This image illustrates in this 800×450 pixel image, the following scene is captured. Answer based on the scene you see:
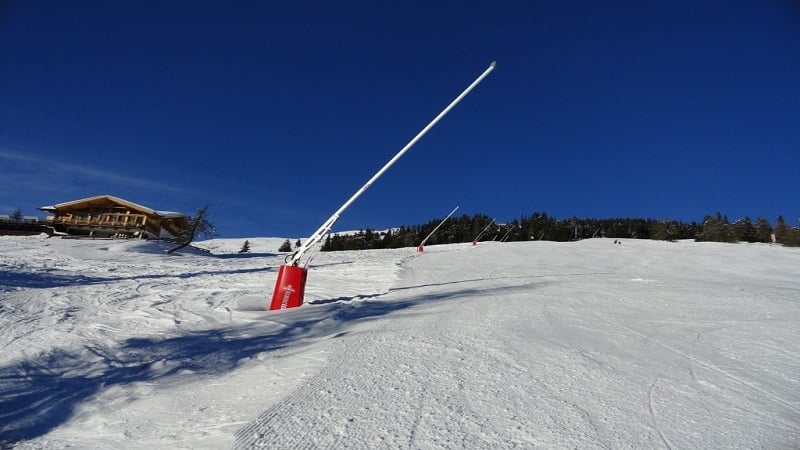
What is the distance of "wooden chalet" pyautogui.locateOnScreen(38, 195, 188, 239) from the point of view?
35.1 metres

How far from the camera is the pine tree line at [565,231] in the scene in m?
78.6

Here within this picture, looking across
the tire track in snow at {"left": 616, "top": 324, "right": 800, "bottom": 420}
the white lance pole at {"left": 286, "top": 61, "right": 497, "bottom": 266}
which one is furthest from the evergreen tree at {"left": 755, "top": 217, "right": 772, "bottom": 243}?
the tire track in snow at {"left": 616, "top": 324, "right": 800, "bottom": 420}

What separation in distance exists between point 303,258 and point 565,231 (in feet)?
299

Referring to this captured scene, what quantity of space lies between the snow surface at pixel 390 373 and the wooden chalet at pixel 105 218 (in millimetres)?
30062

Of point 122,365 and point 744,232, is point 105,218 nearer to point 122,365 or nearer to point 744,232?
point 122,365

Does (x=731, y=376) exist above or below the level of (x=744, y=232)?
below

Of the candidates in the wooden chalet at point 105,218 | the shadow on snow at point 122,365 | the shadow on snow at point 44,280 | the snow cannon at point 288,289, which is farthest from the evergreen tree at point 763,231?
the shadow on snow at point 44,280

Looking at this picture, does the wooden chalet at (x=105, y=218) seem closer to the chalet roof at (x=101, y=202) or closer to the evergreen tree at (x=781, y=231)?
the chalet roof at (x=101, y=202)

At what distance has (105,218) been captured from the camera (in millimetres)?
36375

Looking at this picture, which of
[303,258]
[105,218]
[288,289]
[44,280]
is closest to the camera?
[288,289]

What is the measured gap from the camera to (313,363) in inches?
183

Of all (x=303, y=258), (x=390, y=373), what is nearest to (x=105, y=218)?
(x=303, y=258)

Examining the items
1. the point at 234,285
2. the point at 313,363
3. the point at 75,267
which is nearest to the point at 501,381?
the point at 313,363

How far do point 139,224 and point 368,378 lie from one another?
38443 mm
